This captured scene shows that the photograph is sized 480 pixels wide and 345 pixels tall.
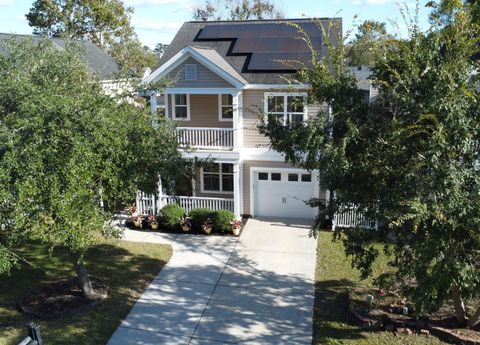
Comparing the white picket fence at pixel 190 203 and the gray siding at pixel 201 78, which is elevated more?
the gray siding at pixel 201 78

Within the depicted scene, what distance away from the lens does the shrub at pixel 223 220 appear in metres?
17.1

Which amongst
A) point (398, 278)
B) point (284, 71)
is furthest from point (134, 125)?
point (284, 71)

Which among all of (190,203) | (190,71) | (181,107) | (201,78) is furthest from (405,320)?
(181,107)

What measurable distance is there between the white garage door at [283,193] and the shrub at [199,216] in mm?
2594

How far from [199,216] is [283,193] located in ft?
12.6

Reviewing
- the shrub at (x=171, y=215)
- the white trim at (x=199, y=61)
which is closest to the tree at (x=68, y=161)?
the shrub at (x=171, y=215)

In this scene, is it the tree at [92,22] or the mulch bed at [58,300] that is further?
the tree at [92,22]

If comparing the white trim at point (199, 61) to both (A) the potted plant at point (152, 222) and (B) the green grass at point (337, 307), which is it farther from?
(B) the green grass at point (337, 307)

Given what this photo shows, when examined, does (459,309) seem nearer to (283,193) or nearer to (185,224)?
(283,193)

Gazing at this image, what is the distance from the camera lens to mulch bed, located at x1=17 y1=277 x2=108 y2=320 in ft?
37.6

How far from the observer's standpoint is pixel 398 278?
8.77 m

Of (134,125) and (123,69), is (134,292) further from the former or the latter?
(123,69)

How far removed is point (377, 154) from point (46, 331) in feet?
28.3

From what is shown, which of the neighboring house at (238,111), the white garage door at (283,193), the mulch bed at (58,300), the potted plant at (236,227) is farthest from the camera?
the white garage door at (283,193)
